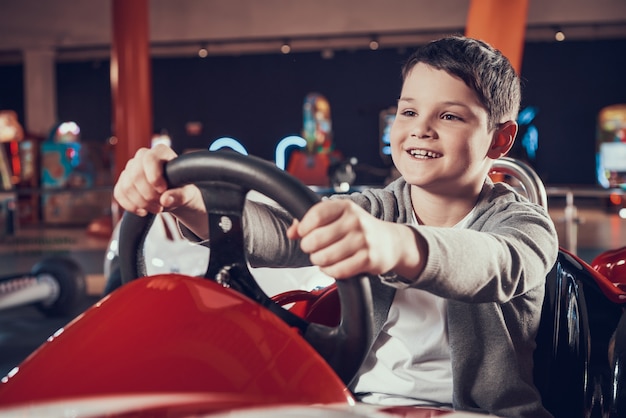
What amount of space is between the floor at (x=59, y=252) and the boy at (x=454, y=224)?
95.0 inches

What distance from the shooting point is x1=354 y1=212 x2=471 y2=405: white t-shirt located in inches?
40.3

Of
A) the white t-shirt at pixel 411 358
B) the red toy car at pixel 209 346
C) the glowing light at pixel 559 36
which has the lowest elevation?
the white t-shirt at pixel 411 358

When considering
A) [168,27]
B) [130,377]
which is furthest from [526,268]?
[168,27]

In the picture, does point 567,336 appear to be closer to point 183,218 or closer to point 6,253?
point 183,218

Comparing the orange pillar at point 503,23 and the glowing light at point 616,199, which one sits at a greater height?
the orange pillar at point 503,23

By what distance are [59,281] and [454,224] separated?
132 inches

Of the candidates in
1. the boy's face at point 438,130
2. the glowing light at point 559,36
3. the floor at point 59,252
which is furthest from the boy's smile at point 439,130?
the glowing light at point 559,36

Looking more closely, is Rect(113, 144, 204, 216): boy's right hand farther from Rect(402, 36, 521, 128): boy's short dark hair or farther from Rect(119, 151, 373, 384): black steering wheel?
Rect(402, 36, 521, 128): boy's short dark hair

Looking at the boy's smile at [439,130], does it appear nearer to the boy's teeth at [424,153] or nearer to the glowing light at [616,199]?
the boy's teeth at [424,153]

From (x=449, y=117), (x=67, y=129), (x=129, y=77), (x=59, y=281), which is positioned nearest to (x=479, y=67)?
(x=449, y=117)

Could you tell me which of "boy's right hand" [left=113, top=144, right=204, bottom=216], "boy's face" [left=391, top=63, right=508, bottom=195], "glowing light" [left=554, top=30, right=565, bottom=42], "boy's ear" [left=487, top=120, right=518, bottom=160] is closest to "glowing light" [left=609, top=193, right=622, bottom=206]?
"glowing light" [left=554, top=30, right=565, bottom=42]

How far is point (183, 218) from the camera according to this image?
39.0 inches

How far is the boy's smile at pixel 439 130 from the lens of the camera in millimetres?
1002

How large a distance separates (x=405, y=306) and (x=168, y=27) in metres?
11.5
